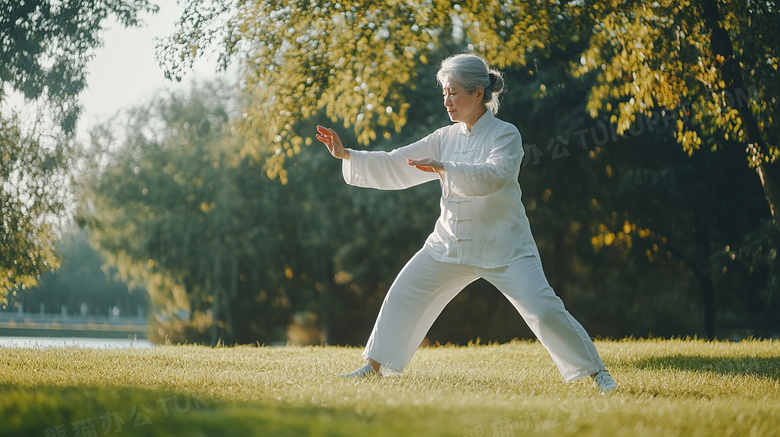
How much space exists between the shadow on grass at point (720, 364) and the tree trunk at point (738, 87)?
1.65m

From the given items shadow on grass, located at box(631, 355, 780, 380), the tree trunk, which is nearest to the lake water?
shadow on grass, located at box(631, 355, 780, 380)

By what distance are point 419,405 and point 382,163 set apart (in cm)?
253

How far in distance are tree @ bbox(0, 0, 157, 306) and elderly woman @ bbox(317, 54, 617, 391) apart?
3758 millimetres

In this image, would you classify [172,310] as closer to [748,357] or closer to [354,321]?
[354,321]

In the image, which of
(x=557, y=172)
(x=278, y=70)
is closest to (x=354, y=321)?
(x=557, y=172)

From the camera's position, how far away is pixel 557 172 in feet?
57.6

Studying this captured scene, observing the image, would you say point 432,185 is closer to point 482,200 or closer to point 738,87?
point 738,87

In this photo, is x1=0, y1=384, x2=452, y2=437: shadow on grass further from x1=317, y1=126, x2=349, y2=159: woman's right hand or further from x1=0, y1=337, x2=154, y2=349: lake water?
x1=0, y1=337, x2=154, y2=349: lake water

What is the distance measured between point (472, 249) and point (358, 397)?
1670 mm

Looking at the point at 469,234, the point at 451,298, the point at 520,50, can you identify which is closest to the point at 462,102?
the point at 469,234

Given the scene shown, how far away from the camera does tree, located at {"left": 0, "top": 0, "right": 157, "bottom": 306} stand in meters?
7.18

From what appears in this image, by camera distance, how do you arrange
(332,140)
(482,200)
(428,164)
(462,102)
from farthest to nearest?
(332,140) → (462,102) → (482,200) → (428,164)

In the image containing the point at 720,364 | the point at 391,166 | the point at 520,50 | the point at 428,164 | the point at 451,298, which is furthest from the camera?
the point at 520,50

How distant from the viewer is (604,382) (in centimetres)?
488
